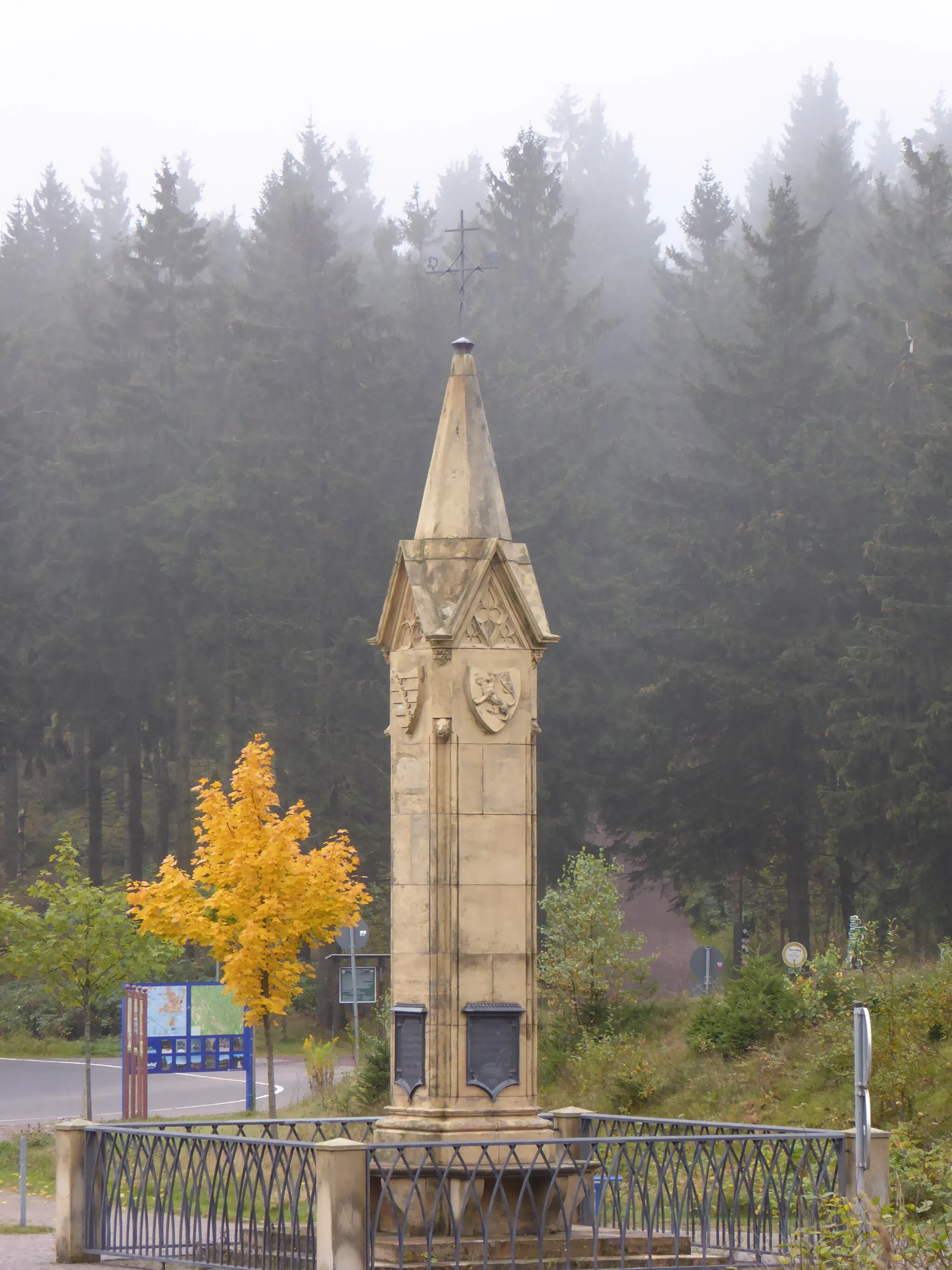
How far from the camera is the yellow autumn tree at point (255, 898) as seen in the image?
28000 millimetres

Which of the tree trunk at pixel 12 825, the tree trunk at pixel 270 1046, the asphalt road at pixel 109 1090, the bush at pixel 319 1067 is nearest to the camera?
the tree trunk at pixel 270 1046

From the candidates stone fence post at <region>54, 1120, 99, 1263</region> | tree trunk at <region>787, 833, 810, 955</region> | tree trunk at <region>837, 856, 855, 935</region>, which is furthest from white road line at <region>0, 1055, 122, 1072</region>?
stone fence post at <region>54, 1120, 99, 1263</region>

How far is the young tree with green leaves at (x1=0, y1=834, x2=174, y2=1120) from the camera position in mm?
30141

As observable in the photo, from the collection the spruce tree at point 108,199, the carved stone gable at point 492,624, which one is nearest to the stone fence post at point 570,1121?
the carved stone gable at point 492,624

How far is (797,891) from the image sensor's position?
151 ft

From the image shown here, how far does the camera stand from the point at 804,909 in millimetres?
45469

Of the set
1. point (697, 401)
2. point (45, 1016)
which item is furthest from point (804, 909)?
point (45, 1016)

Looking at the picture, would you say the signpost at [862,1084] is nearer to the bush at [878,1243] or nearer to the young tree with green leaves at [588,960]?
the bush at [878,1243]

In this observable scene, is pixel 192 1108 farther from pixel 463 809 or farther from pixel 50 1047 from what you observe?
pixel 463 809

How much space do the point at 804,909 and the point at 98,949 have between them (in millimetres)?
20679

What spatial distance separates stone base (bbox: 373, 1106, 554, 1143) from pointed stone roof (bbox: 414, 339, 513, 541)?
15.1ft

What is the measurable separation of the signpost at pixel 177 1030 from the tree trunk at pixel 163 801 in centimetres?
2694

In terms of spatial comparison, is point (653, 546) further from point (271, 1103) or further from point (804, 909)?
point (271, 1103)

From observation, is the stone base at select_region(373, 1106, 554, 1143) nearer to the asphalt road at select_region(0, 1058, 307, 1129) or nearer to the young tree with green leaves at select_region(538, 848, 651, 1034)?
the asphalt road at select_region(0, 1058, 307, 1129)
